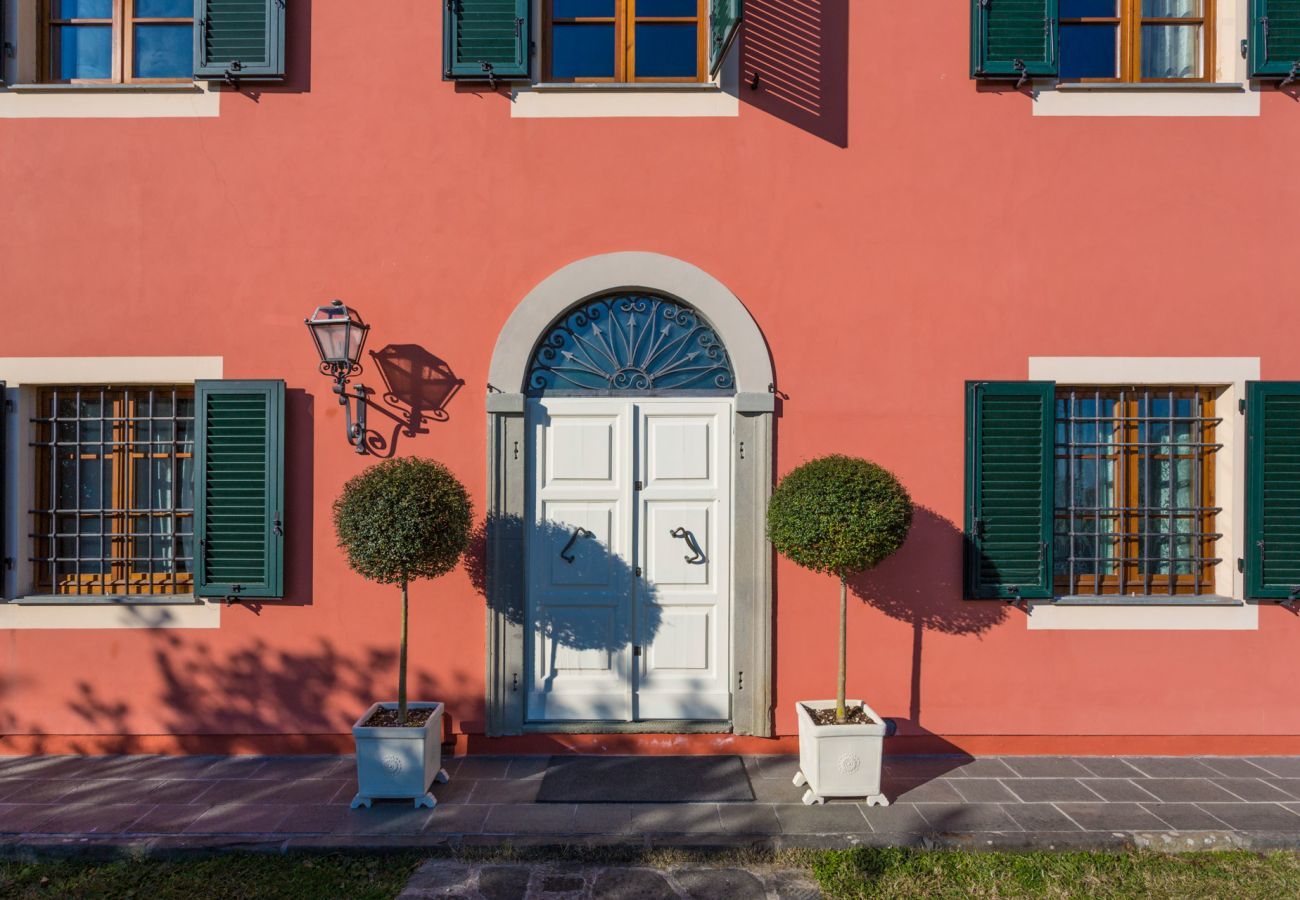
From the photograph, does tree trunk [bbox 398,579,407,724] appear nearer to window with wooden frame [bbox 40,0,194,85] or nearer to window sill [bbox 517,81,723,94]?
window sill [bbox 517,81,723,94]

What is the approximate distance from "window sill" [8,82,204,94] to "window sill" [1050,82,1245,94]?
19.5 ft

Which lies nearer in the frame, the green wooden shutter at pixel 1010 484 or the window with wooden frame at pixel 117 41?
the green wooden shutter at pixel 1010 484

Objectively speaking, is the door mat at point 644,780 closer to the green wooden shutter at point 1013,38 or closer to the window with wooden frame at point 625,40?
the window with wooden frame at point 625,40

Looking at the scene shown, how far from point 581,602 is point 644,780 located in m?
1.19

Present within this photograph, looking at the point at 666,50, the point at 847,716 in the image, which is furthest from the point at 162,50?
the point at 847,716

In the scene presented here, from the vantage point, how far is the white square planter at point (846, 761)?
14.5 feet

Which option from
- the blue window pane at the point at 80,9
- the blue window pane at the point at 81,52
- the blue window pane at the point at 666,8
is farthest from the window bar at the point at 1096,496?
the blue window pane at the point at 80,9

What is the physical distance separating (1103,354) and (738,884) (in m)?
4.08

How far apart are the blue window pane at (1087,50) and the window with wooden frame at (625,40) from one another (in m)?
2.55

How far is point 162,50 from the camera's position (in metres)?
5.29

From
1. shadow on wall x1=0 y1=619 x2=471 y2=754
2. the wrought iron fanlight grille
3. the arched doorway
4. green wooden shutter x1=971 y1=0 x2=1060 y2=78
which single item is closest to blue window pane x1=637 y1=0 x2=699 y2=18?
the arched doorway

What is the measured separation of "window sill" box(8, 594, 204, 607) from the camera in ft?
16.5

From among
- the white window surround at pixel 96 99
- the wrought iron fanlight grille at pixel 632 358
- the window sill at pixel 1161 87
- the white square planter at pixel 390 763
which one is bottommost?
the white square planter at pixel 390 763

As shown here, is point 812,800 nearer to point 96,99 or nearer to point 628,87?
point 628,87
